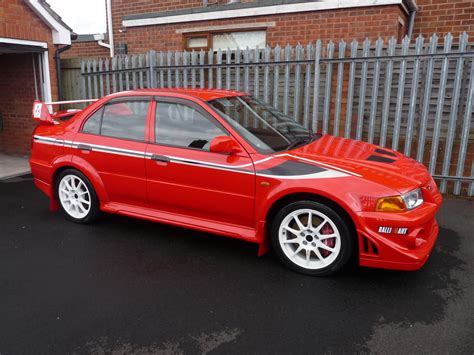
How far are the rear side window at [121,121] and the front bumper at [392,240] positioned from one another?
7.89 ft

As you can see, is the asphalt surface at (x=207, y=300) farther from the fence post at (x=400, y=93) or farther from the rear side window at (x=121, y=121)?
the fence post at (x=400, y=93)

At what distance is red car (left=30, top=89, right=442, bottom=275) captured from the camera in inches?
135

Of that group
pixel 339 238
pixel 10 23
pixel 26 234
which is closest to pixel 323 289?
pixel 339 238

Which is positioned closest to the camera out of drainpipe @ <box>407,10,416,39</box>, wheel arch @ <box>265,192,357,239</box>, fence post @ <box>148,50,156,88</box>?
wheel arch @ <box>265,192,357,239</box>

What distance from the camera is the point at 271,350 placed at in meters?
2.75

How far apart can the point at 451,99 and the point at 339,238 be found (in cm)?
367

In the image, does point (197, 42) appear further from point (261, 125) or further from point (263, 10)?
point (261, 125)

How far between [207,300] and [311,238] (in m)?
1.04

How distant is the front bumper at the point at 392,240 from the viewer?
11.0 feet

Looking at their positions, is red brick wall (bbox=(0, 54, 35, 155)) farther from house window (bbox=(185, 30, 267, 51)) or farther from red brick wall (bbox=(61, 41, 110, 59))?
red brick wall (bbox=(61, 41, 110, 59))

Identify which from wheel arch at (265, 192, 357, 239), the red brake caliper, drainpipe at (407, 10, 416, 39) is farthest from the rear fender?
drainpipe at (407, 10, 416, 39)

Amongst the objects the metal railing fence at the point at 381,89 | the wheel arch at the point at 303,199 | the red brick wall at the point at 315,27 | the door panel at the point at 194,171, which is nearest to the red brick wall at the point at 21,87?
the red brick wall at the point at 315,27

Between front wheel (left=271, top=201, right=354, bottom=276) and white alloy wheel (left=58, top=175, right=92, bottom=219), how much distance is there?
2368 millimetres

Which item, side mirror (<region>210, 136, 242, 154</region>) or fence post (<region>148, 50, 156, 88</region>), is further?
fence post (<region>148, 50, 156, 88</region>)
